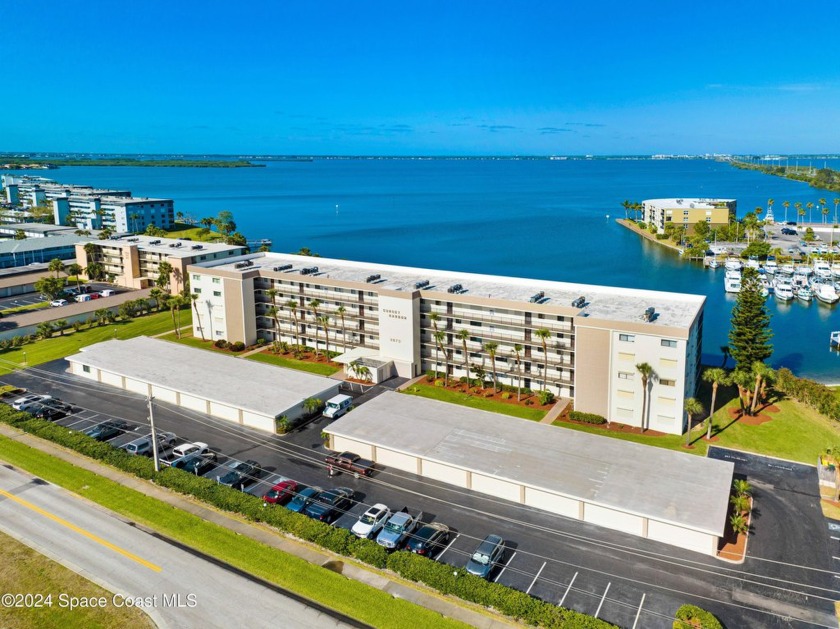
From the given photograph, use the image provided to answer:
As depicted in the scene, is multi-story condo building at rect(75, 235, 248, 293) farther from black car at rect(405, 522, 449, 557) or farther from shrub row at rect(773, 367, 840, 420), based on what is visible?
shrub row at rect(773, 367, 840, 420)

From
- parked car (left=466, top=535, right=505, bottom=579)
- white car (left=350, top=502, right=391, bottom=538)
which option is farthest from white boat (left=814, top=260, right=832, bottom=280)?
white car (left=350, top=502, right=391, bottom=538)

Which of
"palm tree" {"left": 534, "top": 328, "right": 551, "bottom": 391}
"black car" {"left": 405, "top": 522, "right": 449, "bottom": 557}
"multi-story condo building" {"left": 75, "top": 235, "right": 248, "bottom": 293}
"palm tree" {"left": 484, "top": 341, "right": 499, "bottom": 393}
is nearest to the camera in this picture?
"black car" {"left": 405, "top": 522, "right": 449, "bottom": 557}

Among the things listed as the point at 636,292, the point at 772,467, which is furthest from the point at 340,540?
the point at 636,292

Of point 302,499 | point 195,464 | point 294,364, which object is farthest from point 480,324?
point 195,464

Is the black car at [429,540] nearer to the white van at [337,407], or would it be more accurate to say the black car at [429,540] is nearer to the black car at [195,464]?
the black car at [195,464]

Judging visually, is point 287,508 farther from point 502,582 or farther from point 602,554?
point 602,554

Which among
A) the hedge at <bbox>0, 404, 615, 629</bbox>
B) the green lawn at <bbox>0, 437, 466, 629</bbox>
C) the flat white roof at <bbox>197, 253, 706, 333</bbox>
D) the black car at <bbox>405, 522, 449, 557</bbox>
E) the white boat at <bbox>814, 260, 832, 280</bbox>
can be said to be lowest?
the black car at <bbox>405, 522, 449, 557</bbox>

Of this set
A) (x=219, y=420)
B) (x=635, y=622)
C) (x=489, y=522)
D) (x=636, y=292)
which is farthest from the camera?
(x=636, y=292)
